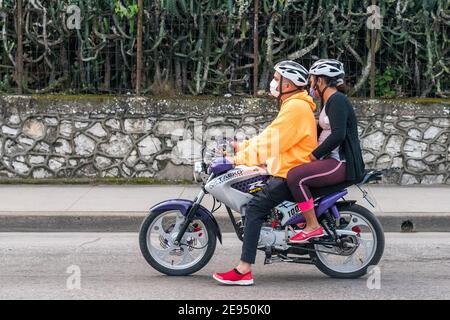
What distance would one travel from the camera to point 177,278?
24.6 feet

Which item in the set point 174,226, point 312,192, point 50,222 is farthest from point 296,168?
point 50,222

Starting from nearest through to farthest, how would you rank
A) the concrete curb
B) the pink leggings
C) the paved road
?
the paved road, the pink leggings, the concrete curb

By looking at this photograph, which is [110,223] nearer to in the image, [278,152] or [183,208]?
[183,208]

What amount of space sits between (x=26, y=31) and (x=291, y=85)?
613cm

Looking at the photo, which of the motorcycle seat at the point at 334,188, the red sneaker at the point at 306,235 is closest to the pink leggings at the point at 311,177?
the motorcycle seat at the point at 334,188

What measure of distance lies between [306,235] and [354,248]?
0.44 meters

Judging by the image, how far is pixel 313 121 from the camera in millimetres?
7262

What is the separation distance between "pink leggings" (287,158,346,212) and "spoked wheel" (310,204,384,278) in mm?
321

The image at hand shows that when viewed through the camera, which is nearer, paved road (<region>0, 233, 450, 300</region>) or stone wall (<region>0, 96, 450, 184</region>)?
paved road (<region>0, 233, 450, 300</region>)

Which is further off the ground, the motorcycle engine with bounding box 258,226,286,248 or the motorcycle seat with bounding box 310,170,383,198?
the motorcycle seat with bounding box 310,170,383,198

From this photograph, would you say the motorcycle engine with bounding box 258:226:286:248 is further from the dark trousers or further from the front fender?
the front fender

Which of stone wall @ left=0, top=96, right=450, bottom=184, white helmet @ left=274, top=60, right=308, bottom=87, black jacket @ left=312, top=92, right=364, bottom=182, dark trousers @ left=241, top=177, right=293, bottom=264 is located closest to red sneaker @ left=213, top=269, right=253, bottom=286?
dark trousers @ left=241, top=177, right=293, bottom=264

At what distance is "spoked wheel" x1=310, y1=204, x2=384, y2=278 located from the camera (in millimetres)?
7340

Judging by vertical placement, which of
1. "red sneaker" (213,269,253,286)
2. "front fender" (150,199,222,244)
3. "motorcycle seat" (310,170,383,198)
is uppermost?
"motorcycle seat" (310,170,383,198)
